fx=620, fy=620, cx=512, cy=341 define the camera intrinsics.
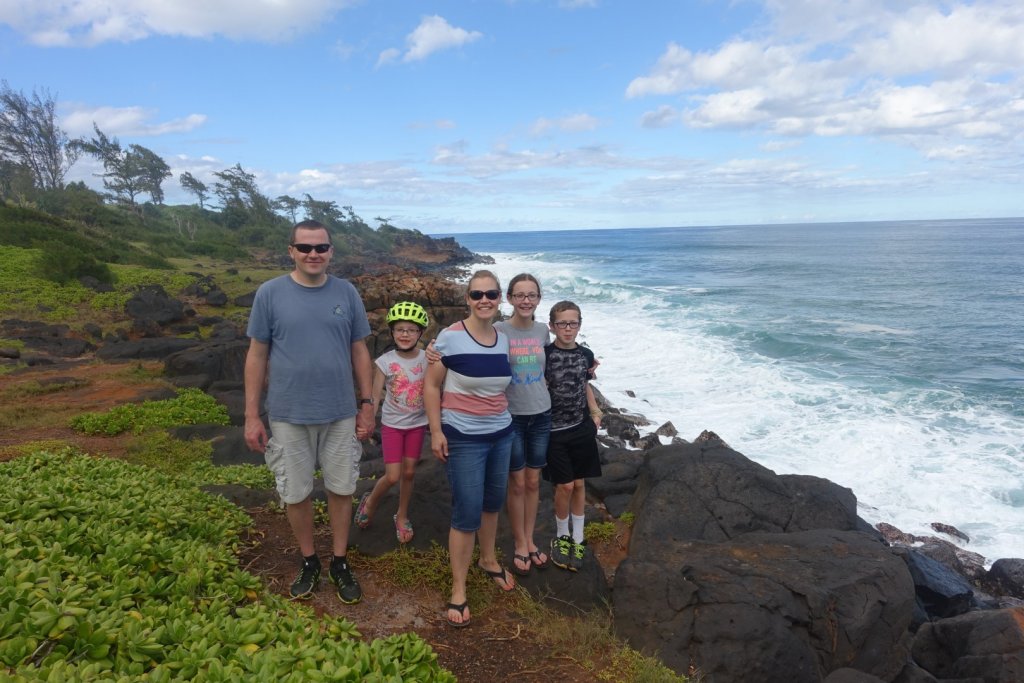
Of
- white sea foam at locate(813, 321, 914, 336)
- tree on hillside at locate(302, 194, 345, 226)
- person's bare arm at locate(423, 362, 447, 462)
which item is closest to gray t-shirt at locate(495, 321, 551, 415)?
person's bare arm at locate(423, 362, 447, 462)

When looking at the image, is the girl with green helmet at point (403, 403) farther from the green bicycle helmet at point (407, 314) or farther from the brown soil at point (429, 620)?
the brown soil at point (429, 620)

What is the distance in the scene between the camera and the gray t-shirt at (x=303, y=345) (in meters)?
3.84

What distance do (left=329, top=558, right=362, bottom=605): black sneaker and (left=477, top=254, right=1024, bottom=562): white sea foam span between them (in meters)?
10.3

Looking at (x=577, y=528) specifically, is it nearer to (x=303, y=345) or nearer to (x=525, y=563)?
(x=525, y=563)

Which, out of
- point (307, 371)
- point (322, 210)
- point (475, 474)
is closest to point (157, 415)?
Result: point (307, 371)

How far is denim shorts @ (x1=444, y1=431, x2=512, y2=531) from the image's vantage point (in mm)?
4172

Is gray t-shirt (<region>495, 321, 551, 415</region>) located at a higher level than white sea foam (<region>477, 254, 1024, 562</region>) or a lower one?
higher

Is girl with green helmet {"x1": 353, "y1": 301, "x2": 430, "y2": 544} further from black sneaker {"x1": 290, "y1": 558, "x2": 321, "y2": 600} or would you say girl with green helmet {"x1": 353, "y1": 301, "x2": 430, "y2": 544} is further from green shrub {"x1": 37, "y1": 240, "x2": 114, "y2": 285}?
green shrub {"x1": 37, "y1": 240, "x2": 114, "y2": 285}

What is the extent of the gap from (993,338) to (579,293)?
2337 cm

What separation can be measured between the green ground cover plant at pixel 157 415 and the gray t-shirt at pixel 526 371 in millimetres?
7095

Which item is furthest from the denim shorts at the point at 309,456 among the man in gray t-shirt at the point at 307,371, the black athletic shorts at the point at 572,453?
the black athletic shorts at the point at 572,453

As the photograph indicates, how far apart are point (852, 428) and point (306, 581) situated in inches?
565

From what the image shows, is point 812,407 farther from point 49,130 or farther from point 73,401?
point 49,130

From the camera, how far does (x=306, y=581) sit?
445 centimetres
